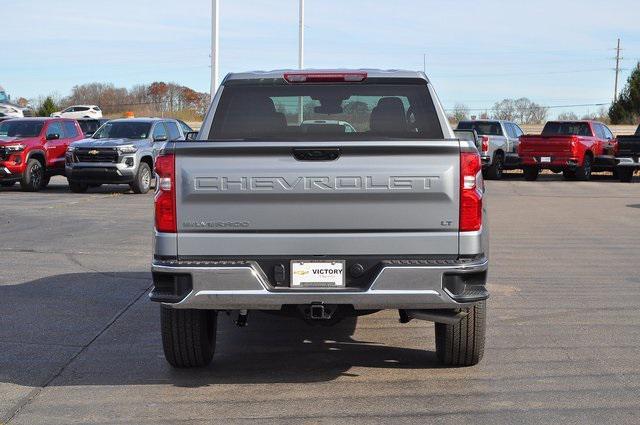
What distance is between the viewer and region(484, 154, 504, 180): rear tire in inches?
1252

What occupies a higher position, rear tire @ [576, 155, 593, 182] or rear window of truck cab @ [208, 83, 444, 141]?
rear window of truck cab @ [208, 83, 444, 141]

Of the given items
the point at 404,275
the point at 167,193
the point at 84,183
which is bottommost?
the point at 84,183

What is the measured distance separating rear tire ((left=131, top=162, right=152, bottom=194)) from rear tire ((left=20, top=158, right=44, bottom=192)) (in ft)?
8.16

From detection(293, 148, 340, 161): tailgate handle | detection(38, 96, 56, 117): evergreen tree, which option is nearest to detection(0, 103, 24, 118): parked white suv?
detection(38, 96, 56, 117): evergreen tree

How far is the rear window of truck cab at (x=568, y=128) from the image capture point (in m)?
31.1

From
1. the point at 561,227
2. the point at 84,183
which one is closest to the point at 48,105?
the point at 84,183

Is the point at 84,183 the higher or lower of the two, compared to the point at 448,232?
lower

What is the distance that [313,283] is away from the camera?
5918mm

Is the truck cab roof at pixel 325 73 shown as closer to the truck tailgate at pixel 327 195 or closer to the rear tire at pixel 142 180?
the truck tailgate at pixel 327 195

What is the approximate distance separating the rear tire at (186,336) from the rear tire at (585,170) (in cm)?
2542

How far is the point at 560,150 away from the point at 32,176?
1543 cm

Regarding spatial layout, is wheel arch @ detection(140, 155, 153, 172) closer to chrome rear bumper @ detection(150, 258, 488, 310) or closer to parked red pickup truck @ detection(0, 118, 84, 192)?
parked red pickup truck @ detection(0, 118, 84, 192)

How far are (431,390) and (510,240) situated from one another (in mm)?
8956

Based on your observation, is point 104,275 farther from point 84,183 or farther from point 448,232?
point 84,183
